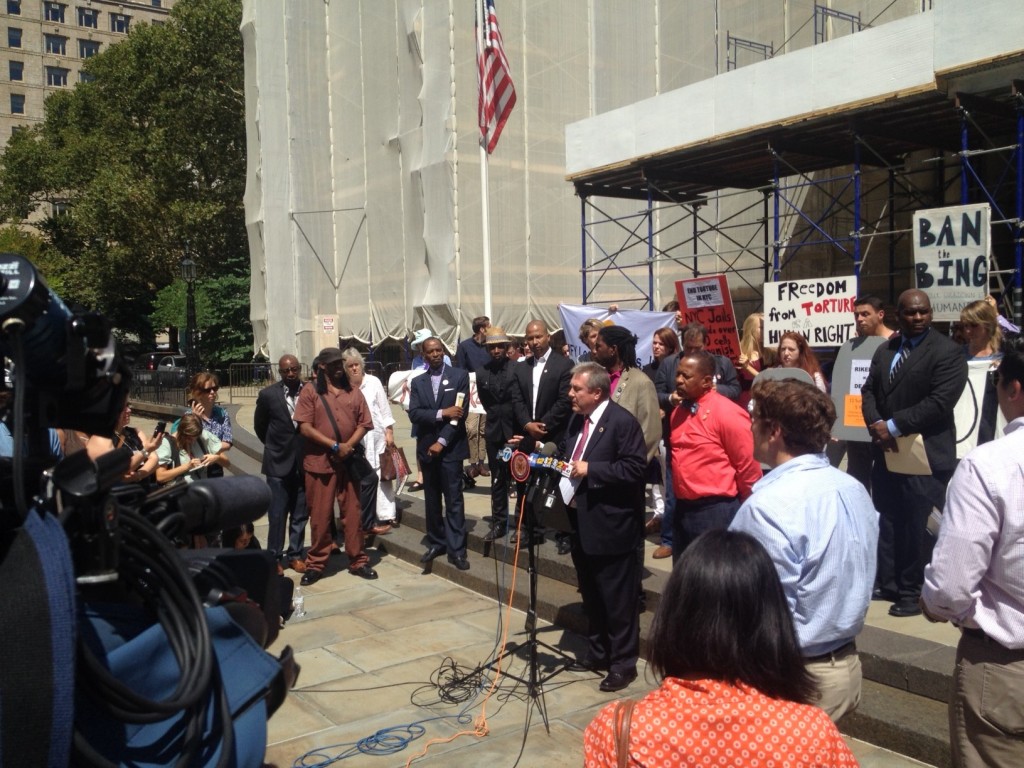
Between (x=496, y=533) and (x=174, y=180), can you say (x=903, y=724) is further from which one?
(x=174, y=180)

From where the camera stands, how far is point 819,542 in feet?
9.63

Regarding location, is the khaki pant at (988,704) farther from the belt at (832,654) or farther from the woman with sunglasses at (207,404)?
the woman with sunglasses at (207,404)

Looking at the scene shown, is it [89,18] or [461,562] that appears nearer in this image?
[461,562]

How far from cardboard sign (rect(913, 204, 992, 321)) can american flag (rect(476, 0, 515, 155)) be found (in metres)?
5.75

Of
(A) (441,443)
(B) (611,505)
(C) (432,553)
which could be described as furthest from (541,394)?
(B) (611,505)

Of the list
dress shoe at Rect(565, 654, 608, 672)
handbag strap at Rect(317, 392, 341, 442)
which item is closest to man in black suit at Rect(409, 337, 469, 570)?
handbag strap at Rect(317, 392, 341, 442)

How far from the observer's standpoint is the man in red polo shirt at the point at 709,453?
5133mm

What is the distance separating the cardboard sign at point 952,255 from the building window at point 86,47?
90.9 m

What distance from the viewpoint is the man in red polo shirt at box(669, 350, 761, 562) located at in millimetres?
5133

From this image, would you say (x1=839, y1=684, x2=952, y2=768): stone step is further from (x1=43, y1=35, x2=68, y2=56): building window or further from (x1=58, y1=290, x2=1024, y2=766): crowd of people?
(x1=43, y1=35, x2=68, y2=56): building window

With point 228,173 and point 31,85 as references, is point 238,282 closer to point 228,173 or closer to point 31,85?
point 228,173

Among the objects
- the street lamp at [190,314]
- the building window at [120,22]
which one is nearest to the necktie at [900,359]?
the street lamp at [190,314]

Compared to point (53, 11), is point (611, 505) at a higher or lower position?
lower

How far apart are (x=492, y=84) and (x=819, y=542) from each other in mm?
10803
